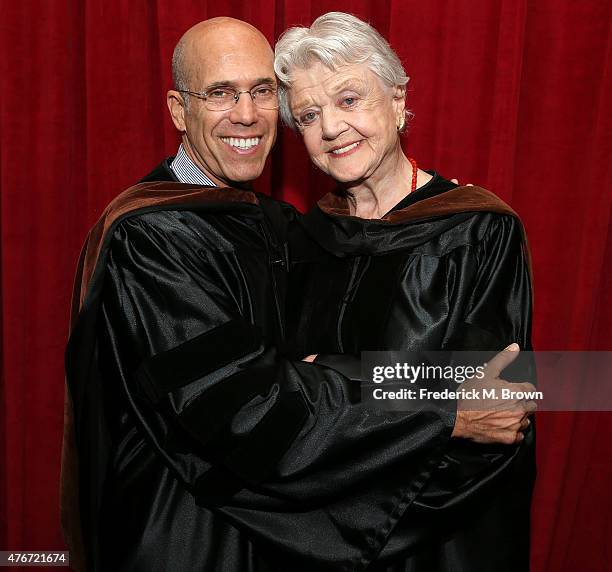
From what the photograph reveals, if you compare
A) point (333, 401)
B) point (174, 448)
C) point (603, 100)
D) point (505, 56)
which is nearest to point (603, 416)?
point (603, 100)

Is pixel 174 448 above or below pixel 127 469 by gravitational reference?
above

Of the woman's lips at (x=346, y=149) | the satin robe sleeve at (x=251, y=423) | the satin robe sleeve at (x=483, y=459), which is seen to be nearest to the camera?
the satin robe sleeve at (x=251, y=423)

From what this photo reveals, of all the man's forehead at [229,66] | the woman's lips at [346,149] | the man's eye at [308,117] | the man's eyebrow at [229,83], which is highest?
the man's forehead at [229,66]

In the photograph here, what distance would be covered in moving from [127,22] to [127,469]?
1.63 metres

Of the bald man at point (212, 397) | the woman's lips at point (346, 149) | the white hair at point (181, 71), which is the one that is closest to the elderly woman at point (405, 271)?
the woman's lips at point (346, 149)

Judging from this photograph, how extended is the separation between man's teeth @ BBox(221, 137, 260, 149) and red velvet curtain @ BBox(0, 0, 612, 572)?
667 mm

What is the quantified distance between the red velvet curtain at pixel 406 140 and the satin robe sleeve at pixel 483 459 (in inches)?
33.5

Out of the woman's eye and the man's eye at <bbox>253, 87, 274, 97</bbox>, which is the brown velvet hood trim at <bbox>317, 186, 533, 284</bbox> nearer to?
the woman's eye

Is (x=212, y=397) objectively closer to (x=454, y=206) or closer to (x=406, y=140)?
(x=454, y=206)

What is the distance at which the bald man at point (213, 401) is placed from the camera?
1742mm

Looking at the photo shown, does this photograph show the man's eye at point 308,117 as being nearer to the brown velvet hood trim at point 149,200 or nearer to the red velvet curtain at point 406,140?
the brown velvet hood trim at point 149,200

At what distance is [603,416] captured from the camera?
298cm

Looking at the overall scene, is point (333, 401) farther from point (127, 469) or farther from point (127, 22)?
point (127, 22)

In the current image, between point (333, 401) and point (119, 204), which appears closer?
point (333, 401)
